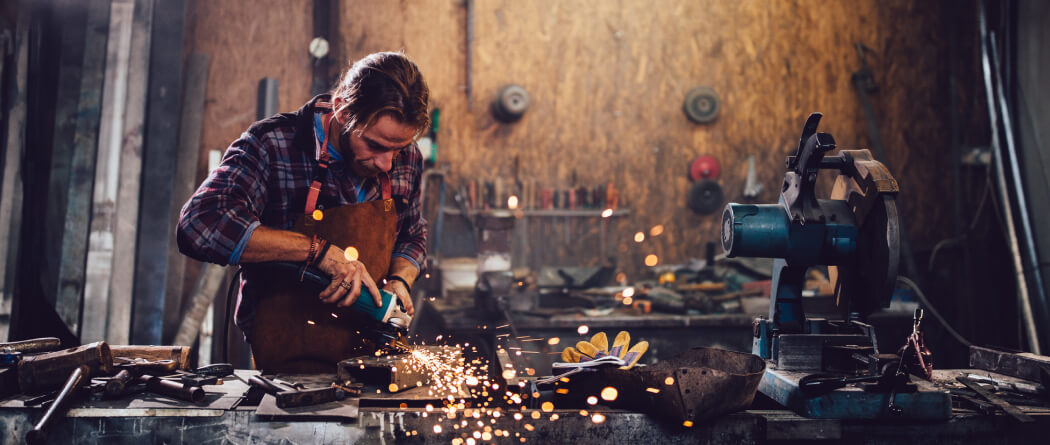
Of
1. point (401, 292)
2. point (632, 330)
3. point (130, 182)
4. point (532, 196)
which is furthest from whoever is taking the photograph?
point (532, 196)

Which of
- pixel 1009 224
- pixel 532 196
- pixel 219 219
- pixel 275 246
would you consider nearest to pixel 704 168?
pixel 532 196

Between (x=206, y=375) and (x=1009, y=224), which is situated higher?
(x=1009, y=224)

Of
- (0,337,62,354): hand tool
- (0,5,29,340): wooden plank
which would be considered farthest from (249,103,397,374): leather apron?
(0,5,29,340): wooden plank

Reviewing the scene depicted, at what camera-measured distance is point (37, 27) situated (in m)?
4.09

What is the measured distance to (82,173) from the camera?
4230mm

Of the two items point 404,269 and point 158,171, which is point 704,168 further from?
point 158,171

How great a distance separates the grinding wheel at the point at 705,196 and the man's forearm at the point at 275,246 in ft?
15.3

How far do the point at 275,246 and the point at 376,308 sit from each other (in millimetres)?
364

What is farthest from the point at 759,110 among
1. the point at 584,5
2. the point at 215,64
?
the point at 215,64

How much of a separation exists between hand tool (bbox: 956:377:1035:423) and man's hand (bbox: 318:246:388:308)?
187 cm

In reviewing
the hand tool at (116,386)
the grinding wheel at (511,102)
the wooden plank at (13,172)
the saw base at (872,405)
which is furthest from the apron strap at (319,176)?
the grinding wheel at (511,102)

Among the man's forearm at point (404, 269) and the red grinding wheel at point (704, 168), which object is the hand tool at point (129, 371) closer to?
the man's forearm at point (404, 269)

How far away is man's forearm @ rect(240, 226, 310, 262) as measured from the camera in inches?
79.0

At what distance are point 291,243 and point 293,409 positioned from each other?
55 cm
